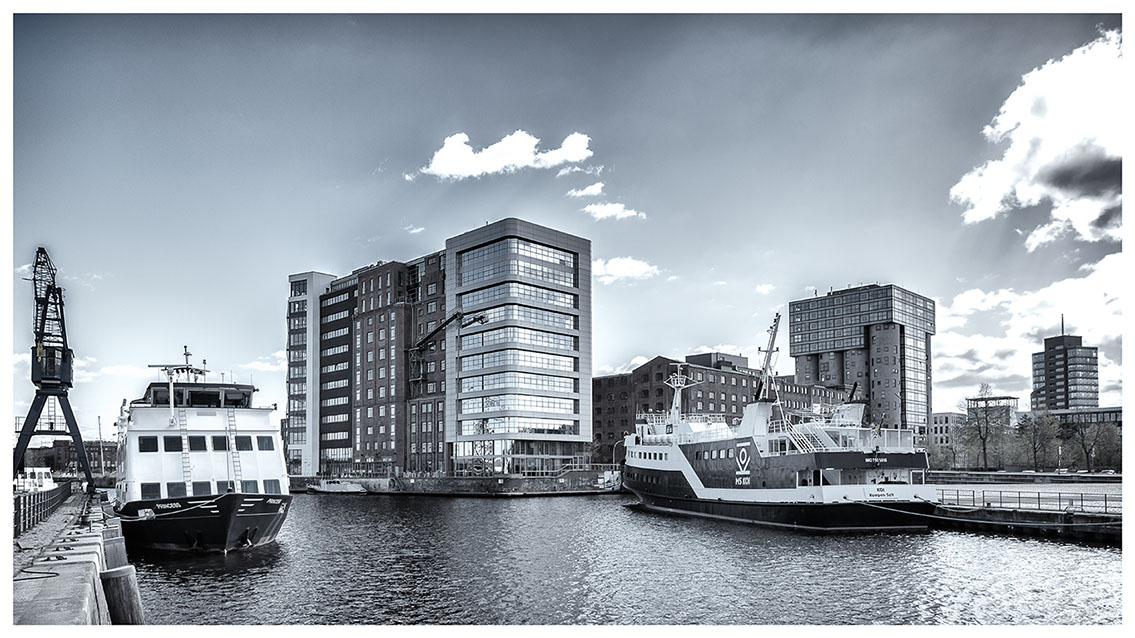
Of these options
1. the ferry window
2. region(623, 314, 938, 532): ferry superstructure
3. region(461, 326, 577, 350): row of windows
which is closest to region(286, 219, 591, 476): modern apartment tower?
region(461, 326, 577, 350): row of windows

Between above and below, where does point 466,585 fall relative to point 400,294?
below

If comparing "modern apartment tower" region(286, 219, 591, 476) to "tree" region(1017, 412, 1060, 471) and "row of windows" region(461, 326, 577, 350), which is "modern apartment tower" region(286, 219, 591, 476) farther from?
"tree" region(1017, 412, 1060, 471)

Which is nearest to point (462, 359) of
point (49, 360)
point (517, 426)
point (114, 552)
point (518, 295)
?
point (517, 426)

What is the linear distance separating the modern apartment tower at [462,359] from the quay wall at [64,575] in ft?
199

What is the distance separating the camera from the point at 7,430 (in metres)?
11.9

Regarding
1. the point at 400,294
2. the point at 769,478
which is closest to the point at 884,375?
the point at 400,294

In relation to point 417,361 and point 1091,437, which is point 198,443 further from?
point 417,361

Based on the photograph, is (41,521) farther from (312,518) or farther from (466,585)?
(312,518)

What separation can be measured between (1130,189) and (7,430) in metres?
17.0

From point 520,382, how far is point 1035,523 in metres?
56.5

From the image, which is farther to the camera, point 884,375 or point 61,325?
point 884,375

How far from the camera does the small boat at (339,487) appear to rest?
8256cm

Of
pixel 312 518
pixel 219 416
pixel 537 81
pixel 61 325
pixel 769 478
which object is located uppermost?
pixel 537 81

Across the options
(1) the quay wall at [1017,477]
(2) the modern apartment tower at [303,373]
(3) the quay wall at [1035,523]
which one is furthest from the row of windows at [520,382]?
(3) the quay wall at [1035,523]
